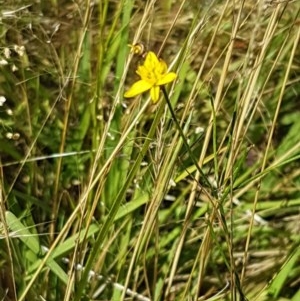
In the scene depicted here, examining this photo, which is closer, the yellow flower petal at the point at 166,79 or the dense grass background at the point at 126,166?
the yellow flower petal at the point at 166,79

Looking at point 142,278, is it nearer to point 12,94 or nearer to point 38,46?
point 12,94

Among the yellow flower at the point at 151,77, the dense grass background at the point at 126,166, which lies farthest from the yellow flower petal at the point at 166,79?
the dense grass background at the point at 126,166

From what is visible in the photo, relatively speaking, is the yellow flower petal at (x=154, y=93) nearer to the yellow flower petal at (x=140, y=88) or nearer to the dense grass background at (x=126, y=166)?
the yellow flower petal at (x=140, y=88)

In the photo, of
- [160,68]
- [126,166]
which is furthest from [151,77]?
[126,166]

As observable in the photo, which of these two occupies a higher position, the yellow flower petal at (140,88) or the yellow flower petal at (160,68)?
the yellow flower petal at (160,68)

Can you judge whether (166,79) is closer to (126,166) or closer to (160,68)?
(160,68)

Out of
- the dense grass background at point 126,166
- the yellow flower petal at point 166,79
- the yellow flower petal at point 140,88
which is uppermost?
the yellow flower petal at point 166,79

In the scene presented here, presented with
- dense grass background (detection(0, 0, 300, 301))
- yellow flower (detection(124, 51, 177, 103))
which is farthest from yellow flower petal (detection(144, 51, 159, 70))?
dense grass background (detection(0, 0, 300, 301))

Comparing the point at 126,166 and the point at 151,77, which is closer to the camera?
the point at 151,77
